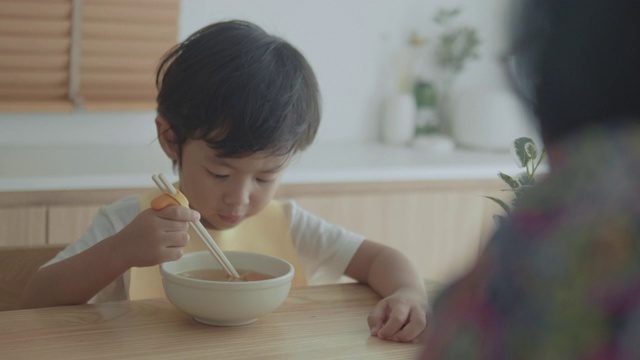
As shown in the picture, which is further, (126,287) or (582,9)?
(126,287)

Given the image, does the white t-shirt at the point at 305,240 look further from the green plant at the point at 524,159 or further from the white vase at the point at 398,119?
the white vase at the point at 398,119

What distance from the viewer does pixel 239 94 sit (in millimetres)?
1582

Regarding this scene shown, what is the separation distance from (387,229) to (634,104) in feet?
7.72

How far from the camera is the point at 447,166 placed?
2.88 metres

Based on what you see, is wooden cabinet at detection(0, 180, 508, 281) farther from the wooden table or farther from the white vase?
the wooden table

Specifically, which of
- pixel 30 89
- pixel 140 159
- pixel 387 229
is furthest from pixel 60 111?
pixel 387 229

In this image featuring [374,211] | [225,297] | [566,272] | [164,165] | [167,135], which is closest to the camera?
[566,272]

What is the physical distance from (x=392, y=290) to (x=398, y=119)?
181 cm

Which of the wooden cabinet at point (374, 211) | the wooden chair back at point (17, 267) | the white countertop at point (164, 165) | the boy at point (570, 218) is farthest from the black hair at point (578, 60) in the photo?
the wooden cabinet at point (374, 211)

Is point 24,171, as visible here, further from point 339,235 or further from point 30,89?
point 339,235

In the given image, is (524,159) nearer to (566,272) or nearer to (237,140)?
(237,140)

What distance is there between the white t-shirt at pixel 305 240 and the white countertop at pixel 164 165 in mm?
495

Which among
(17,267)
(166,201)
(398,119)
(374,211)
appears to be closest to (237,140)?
(166,201)

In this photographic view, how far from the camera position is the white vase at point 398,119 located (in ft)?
10.6
